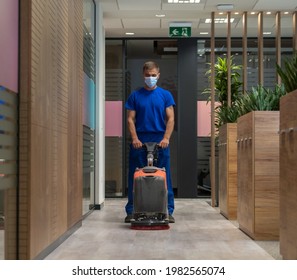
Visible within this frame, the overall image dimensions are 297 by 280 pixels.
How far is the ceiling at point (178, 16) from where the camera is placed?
7.24m

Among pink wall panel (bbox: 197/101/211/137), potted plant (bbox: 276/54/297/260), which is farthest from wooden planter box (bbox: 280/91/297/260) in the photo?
pink wall panel (bbox: 197/101/211/137)

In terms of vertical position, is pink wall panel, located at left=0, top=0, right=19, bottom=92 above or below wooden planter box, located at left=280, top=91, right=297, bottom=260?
above

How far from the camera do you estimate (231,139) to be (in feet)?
19.5

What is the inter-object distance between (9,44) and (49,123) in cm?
83

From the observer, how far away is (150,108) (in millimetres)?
5414

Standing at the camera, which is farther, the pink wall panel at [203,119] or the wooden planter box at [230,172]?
the pink wall panel at [203,119]

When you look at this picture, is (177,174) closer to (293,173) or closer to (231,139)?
(231,139)

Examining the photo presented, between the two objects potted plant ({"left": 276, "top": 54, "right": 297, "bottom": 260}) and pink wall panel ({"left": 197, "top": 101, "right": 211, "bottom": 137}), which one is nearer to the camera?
potted plant ({"left": 276, "top": 54, "right": 297, "bottom": 260})

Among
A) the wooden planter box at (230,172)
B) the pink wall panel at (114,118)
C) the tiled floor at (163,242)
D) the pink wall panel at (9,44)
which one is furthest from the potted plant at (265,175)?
the pink wall panel at (114,118)

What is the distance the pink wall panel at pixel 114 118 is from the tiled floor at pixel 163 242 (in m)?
3.31

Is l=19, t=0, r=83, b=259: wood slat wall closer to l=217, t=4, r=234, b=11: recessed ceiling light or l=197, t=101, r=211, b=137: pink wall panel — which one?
l=217, t=4, r=234, b=11: recessed ceiling light

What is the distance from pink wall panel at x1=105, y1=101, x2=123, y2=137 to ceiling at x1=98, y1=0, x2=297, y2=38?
109cm

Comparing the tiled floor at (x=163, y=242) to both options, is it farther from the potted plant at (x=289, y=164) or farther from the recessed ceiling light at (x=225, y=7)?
the recessed ceiling light at (x=225, y=7)

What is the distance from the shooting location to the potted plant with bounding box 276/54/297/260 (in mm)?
2968
